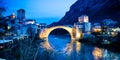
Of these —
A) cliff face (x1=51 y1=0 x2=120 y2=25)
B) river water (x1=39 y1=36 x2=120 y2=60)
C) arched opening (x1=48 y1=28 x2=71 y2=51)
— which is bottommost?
river water (x1=39 y1=36 x2=120 y2=60)

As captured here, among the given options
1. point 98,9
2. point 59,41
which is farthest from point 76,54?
point 98,9

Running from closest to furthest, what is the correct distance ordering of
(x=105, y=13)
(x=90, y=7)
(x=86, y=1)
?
(x=105, y=13), (x=90, y=7), (x=86, y=1)

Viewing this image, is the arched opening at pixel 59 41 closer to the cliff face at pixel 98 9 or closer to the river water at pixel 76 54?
the river water at pixel 76 54

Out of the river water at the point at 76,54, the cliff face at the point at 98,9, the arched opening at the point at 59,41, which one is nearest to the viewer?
the river water at the point at 76,54

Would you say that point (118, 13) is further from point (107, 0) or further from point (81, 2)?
point (81, 2)

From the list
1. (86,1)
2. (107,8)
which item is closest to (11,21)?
(107,8)

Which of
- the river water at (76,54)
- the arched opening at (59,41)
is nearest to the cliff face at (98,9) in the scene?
the arched opening at (59,41)

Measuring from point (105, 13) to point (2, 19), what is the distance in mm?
92516

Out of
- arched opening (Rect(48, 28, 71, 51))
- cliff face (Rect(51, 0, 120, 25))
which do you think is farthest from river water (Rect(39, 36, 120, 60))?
cliff face (Rect(51, 0, 120, 25))

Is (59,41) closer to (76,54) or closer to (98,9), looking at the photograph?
(76,54)

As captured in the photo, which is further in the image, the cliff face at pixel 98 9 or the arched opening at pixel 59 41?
the cliff face at pixel 98 9

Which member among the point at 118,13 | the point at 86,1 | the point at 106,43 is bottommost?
the point at 106,43

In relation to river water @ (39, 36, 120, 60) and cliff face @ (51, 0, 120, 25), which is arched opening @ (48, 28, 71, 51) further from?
cliff face @ (51, 0, 120, 25)

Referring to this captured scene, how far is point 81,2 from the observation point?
132 m
